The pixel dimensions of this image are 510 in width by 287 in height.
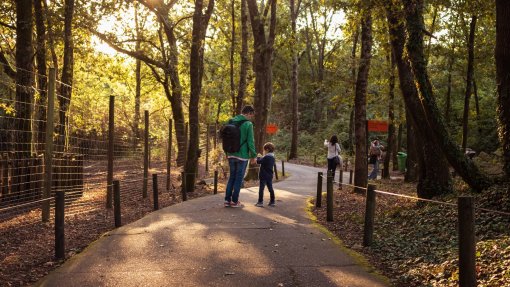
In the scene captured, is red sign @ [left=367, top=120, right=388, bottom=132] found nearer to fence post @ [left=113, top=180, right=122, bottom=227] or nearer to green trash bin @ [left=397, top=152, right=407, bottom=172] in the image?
green trash bin @ [left=397, top=152, right=407, bottom=172]

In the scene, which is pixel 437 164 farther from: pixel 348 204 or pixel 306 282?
pixel 306 282

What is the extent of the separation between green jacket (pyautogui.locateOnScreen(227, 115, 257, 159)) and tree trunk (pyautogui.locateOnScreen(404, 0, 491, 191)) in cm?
360

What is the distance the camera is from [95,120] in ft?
38.2

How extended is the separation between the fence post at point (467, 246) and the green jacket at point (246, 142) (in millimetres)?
5827

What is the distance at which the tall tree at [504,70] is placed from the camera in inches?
297

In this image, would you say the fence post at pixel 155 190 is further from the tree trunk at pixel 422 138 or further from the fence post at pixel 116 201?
the tree trunk at pixel 422 138

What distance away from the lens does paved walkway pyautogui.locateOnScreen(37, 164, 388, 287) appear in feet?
17.8

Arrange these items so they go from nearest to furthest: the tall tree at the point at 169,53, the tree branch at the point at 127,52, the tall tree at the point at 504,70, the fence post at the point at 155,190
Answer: the tall tree at the point at 504,70 < the fence post at the point at 155,190 < the tall tree at the point at 169,53 < the tree branch at the point at 127,52

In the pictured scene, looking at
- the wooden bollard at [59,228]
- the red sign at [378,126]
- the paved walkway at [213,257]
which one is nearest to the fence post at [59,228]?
the wooden bollard at [59,228]

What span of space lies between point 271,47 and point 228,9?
26.8 feet

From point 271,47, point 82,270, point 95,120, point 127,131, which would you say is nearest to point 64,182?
point 95,120

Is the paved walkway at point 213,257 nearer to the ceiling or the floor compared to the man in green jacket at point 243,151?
nearer to the floor

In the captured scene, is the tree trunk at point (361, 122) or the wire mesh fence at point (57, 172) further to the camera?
the tree trunk at point (361, 122)

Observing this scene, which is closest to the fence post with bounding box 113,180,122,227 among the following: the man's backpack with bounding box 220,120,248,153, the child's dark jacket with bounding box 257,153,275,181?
the man's backpack with bounding box 220,120,248,153
